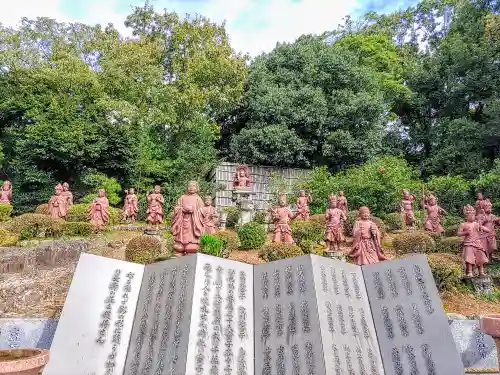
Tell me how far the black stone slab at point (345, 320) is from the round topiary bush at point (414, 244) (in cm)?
648

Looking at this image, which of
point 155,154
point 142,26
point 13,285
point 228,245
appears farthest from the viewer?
point 142,26

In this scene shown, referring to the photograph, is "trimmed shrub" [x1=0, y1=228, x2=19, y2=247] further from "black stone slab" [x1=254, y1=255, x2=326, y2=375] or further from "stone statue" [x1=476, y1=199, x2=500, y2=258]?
"stone statue" [x1=476, y1=199, x2=500, y2=258]

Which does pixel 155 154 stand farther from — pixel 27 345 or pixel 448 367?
pixel 448 367

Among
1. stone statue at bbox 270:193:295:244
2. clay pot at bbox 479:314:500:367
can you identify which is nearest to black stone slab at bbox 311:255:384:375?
clay pot at bbox 479:314:500:367

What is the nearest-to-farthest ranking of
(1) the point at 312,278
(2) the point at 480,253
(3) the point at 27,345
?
(1) the point at 312,278, (3) the point at 27,345, (2) the point at 480,253

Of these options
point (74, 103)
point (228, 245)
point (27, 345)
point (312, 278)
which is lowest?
point (27, 345)

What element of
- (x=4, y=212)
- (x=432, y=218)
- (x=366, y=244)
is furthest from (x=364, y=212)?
(x=4, y=212)

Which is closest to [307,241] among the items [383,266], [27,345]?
[383,266]

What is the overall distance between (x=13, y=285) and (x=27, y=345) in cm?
320

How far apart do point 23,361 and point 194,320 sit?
149 centimetres

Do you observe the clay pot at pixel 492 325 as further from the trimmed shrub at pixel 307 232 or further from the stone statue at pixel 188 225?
the trimmed shrub at pixel 307 232

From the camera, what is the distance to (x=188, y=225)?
8.42m

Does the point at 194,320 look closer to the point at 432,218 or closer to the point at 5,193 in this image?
the point at 432,218

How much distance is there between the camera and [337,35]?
100ft
